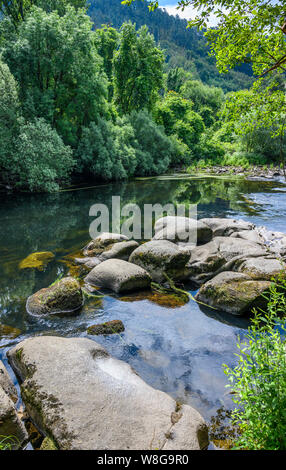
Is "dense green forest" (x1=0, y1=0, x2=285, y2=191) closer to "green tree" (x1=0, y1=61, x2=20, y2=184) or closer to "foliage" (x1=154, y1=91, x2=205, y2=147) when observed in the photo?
"green tree" (x1=0, y1=61, x2=20, y2=184)

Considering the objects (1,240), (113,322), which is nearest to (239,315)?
(113,322)

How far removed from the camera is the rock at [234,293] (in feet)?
21.7

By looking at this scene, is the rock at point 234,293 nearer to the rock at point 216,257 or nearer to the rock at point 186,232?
the rock at point 216,257

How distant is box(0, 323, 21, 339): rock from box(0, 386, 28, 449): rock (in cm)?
279

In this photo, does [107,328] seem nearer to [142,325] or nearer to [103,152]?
[142,325]

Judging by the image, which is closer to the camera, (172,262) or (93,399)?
(93,399)

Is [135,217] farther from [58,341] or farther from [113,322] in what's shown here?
[58,341]

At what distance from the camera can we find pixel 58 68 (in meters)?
24.6

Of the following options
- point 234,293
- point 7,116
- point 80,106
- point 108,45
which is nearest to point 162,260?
point 234,293

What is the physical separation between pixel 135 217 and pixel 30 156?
30.3 feet

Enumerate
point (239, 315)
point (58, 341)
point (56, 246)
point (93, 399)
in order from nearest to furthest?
point (93, 399)
point (58, 341)
point (239, 315)
point (56, 246)

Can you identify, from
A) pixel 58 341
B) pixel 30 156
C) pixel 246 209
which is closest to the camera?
pixel 58 341

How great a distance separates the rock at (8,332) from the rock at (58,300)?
670 millimetres
